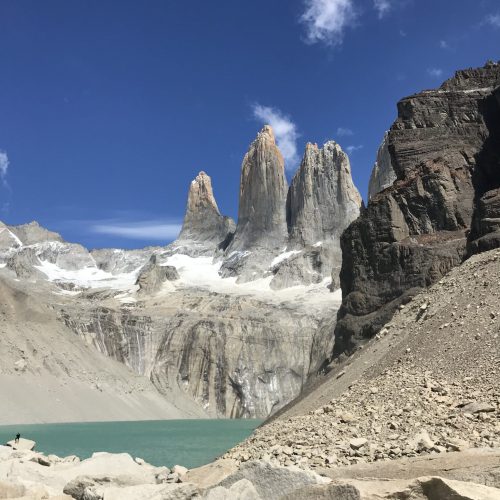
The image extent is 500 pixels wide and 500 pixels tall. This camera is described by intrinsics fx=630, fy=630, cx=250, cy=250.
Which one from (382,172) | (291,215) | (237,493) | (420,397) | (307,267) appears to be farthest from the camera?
(291,215)

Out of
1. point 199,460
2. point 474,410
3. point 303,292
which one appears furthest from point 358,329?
point 303,292

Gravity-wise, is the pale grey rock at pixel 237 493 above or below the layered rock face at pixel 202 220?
below

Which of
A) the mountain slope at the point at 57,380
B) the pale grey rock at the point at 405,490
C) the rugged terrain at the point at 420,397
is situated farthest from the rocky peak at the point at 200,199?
the pale grey rock at the point at 405,490

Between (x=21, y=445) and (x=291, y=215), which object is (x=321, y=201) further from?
(x=21, y=445)

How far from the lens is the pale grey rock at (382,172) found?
122m

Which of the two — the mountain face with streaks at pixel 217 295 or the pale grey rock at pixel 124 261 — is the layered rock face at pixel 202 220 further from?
the pale grey rock at pixel 124 261

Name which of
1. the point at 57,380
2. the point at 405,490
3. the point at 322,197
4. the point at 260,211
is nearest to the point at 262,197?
the point at 260,211

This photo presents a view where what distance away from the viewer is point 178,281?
143250 mm

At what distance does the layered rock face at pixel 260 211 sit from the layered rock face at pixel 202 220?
18.5 meters

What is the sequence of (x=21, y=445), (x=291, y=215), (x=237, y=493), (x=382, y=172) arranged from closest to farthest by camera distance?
1. (x=237, y=493)
2. (x=21, y=445)
3. (x=382, y=172)
4. (x=291, y=215)

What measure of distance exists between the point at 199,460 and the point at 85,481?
62.3ft

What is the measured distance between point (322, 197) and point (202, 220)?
50071 mm

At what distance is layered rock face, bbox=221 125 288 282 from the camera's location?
158 meters

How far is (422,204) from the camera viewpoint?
135 ft
